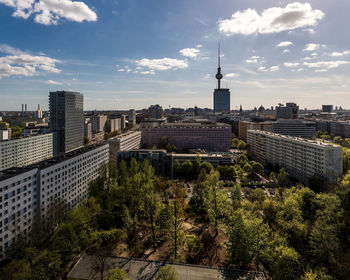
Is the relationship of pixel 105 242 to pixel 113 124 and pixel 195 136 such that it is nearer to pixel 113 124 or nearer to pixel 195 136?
pixel 195 136

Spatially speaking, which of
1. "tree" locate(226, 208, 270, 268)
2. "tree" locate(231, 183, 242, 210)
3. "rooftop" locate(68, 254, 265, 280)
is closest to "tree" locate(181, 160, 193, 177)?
"tree" locate(231, 183, 242, 210)

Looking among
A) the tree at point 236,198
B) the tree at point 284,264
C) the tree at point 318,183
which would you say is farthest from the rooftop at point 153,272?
the tree at point 318,183

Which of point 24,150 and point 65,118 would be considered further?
point 65,118

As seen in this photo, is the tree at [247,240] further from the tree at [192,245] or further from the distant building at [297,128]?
the distant building at [297,128]

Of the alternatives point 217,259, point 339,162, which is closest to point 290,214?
point 217,259

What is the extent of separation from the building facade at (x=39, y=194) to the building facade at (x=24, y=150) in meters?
33.9

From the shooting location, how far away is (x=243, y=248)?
25.7 meters

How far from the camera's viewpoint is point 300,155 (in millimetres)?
62188

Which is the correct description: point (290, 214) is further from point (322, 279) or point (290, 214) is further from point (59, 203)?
point (59, 203)

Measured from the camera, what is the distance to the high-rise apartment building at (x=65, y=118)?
81.8 meters

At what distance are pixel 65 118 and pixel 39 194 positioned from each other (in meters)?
56.4

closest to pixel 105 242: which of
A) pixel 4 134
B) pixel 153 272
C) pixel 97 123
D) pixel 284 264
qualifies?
pixel 153 272

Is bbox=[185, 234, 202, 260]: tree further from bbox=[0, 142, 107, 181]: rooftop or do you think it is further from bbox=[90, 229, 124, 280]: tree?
bbox=[0, 142, 107, 181]: rooftop

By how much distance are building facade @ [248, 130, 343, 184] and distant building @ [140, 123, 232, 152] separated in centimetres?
1758
